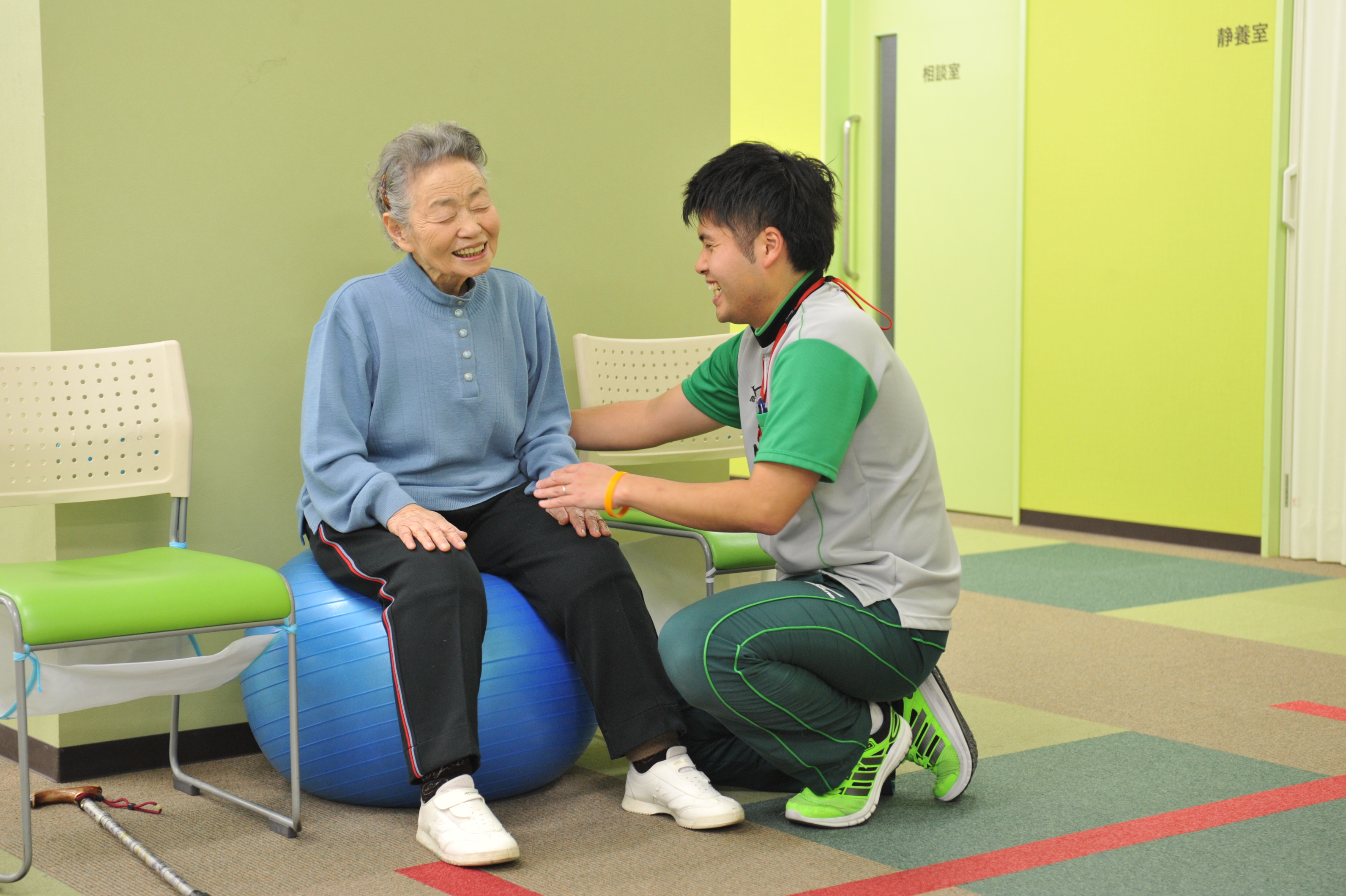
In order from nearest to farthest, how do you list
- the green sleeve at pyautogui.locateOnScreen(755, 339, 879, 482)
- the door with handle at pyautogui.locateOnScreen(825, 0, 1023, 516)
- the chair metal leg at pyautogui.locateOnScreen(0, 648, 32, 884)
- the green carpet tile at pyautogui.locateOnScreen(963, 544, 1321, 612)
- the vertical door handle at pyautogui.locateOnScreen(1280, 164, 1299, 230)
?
the chair metal leg at pyautogui.locateOnScreen(0, 648, 32, 884) < the green sleeve at pyautogui.locateOnScreen(755, 339, 879, 482) < the green carpet tile at pyautogui.locateOnScreen(963, 544, 1321, 612) < the vertical door handle at pyautogui.locateOnScreen(1280, 164, 1299, 230) < the door with handle at pyautogui.locateOnScreen(825, 0, 1023, 516)

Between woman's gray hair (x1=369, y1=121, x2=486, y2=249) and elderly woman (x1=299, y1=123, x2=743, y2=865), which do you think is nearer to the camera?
elderly woman (x1=299, y1=123, x2=743, y2=865)

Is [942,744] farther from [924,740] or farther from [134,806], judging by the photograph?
[134,806]

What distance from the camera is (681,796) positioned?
218 cm

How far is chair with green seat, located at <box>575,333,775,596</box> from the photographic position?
114 inches

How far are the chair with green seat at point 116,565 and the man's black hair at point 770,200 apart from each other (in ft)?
3.01

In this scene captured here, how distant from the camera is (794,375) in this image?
2070mm

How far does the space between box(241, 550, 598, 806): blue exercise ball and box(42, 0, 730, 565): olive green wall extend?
0.48m

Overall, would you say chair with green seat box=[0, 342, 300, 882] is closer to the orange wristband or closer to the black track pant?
the black track pant

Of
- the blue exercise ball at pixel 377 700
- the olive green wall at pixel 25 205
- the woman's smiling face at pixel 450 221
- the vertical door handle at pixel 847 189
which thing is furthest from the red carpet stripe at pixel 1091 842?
the vertical door handle at pixel 847 189

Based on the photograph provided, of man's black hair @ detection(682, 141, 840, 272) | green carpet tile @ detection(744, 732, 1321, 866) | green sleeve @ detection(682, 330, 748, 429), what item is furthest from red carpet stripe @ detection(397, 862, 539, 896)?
man's black hair @ detection(682, 141, 840, 272)

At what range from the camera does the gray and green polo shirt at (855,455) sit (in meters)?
2.06

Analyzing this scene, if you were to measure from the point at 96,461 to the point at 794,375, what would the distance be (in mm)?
1245

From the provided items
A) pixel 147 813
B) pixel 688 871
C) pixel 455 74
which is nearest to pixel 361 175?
pixel 455 74

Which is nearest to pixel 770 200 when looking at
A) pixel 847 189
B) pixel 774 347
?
pixel 774 347
